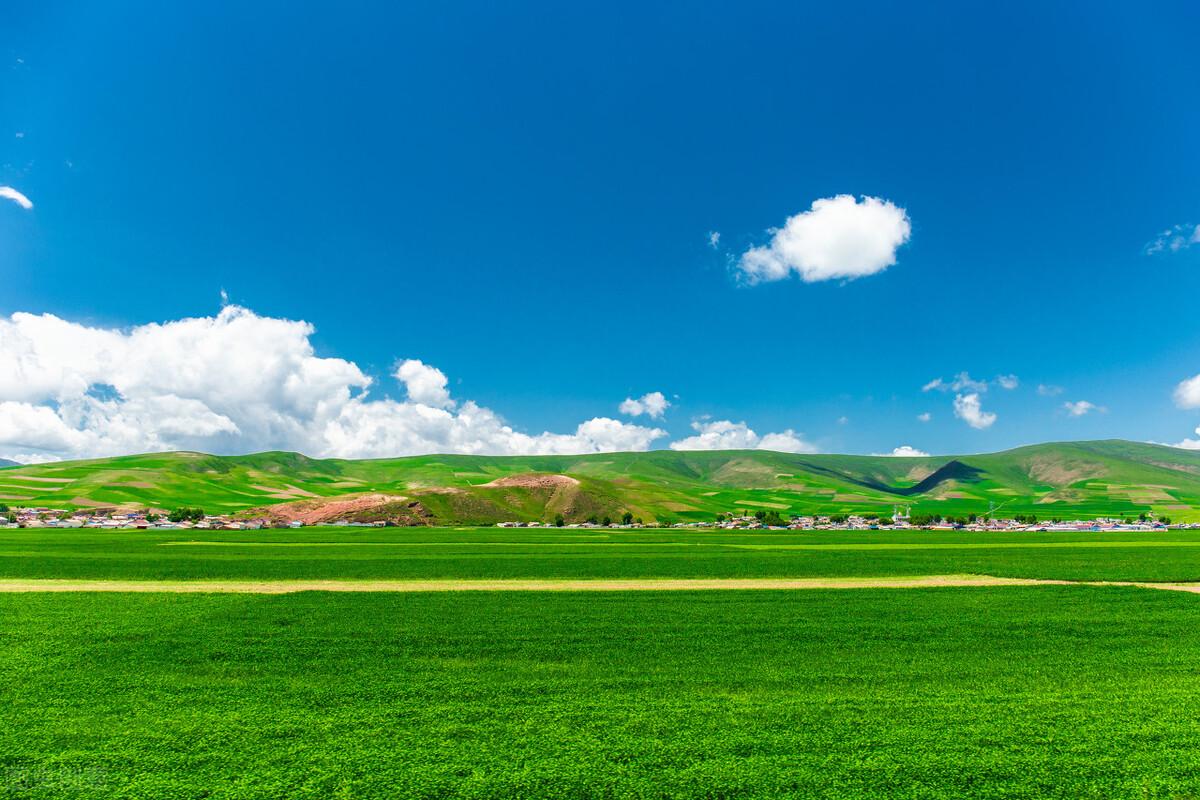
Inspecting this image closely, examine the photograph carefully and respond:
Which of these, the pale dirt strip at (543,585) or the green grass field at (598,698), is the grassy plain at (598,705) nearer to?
the green grass field at (598,698)

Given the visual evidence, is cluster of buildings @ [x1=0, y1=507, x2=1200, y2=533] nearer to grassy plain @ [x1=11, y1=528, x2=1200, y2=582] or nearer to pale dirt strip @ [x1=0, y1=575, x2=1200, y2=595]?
grassy plain @ [x1=11, y1=528, x2=1200, y2=582]

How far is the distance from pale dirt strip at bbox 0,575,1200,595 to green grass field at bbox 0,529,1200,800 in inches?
208

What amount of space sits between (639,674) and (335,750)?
9.10 meters

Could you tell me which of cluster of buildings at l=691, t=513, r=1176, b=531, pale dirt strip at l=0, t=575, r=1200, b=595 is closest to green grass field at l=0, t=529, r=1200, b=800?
pale dirt strip at l=0, t=575, r=1200, b=595

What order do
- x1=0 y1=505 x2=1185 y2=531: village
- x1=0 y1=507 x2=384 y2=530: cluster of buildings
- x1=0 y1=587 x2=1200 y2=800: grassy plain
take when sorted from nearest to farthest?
x1=0 y1=587 x2=1200 y2=800: grassy plain, x1=0 y1=507 x2=384 y2=530: cluster of buildings, x1=0 y1=505 x2=1185 y2=531: village

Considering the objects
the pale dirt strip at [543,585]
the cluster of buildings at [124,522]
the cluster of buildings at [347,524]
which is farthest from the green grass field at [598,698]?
the cluster of buildings at [347,524]

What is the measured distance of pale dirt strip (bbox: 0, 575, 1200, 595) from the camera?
35.8 meters

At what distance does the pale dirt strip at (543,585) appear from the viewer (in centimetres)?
3578

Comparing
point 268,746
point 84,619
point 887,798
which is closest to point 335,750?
point 268,746

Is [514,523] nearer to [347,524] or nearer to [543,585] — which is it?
[347,524]

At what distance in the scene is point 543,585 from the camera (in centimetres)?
3806

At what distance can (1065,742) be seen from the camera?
13.2 metres

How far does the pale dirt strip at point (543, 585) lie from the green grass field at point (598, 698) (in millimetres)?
5271

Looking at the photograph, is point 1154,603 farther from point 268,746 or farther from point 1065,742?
point 268,746
